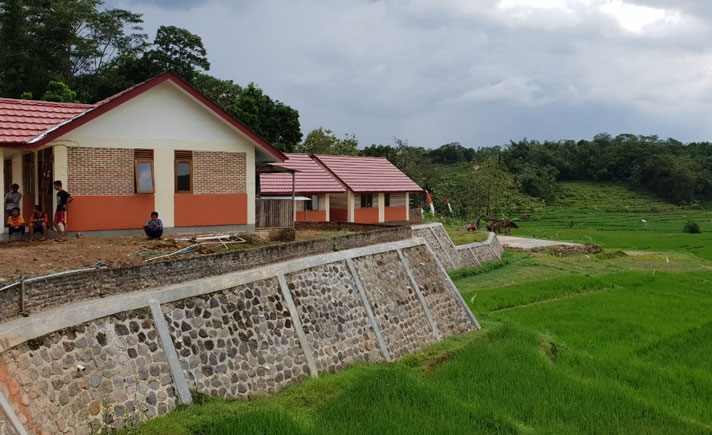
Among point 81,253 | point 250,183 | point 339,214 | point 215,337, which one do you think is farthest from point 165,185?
point 339,214

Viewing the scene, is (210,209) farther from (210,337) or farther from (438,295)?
(210,337)

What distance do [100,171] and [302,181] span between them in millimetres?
14520

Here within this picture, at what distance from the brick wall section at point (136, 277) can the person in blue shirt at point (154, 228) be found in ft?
14.3

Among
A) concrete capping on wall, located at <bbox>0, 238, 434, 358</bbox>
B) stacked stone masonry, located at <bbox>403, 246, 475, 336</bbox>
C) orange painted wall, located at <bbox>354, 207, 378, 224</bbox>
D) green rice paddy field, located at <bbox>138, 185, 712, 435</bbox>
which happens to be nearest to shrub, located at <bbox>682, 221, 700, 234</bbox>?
green rice paddy field, located at <bbox>138, 185, 712, 435</bbox>

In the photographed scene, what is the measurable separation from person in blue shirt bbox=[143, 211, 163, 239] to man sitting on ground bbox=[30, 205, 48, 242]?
229cm

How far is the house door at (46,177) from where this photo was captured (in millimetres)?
14125

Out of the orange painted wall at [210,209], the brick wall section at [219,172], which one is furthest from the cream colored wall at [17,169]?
the brick wall section at [219,172]

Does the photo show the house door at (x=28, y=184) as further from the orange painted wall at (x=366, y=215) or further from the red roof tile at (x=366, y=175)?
the orange painted wall at (x=366, y=215)

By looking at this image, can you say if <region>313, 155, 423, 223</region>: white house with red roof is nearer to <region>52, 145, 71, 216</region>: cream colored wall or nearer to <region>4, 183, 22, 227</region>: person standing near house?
<region>52, 145, 71, 216</region>: cream colored wall

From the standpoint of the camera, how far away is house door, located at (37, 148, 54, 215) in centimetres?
1412

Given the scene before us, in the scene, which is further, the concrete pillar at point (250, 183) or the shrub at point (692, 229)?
the shrub at point (692, 229)

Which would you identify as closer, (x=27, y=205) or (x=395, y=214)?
(x=27, y=205)

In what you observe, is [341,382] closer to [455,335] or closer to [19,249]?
[455,335]

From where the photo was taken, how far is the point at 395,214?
32312 mm
